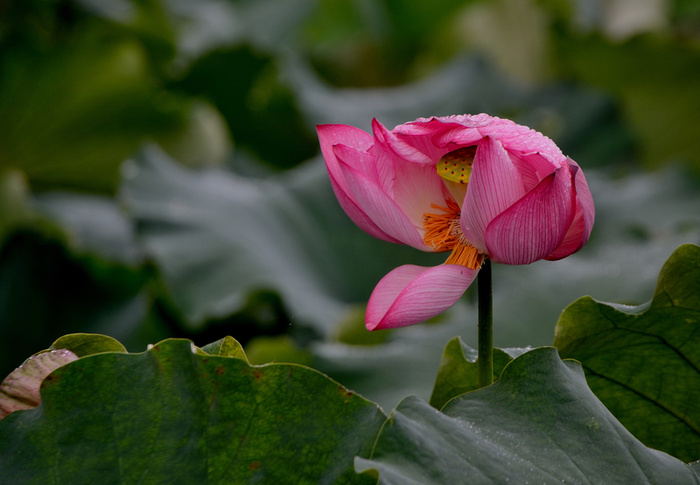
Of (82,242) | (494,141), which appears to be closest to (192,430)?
(494,141)

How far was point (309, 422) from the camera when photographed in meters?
0.39

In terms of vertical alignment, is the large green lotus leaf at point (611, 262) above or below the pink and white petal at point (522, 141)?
below

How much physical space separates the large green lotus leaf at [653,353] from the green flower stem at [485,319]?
0.30 ft

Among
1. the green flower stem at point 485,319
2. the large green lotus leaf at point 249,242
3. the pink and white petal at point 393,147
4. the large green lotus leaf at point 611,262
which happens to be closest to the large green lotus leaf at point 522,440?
the green flower stem at point 485,319

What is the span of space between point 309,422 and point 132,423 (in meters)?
0.09

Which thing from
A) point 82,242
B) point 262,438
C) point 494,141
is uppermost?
point 494,141

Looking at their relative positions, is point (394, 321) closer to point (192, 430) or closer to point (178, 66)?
point (192, 430)

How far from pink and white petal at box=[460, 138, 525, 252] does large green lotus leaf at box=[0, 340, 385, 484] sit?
0.11 m

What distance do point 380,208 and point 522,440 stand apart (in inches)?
5.6

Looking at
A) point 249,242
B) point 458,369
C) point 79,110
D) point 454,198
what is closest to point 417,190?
point 454,198

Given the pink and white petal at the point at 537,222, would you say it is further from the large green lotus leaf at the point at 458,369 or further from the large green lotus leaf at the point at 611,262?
the large green lotus leaf at the point at 611,262

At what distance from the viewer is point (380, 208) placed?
383mm

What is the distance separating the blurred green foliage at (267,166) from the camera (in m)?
1.27

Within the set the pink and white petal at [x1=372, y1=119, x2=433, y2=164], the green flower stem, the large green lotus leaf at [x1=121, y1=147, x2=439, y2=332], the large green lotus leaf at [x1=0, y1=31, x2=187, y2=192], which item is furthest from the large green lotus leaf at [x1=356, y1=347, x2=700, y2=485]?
the large green lotus leaf at [x1=0, y1=31, x2=187, y2=192]
